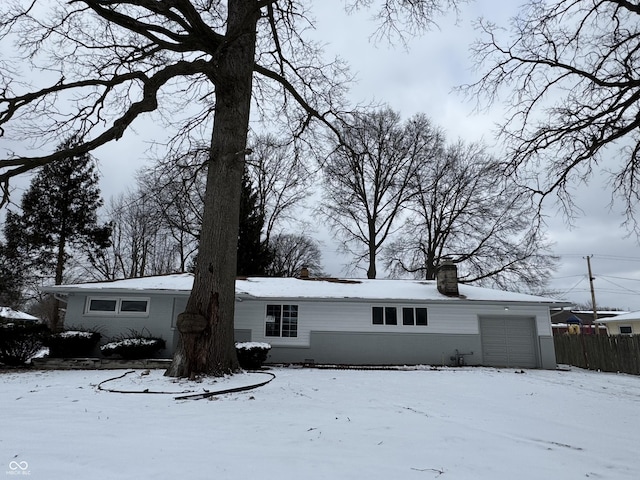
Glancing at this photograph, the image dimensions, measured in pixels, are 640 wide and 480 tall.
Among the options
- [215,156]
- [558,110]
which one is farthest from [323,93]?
[558,110]

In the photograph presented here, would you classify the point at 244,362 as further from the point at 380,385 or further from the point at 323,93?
the point at 323,93

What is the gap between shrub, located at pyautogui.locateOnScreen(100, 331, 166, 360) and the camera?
1287cm

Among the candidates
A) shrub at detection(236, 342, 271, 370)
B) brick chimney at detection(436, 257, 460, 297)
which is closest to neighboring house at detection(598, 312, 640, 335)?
brick chimney at detection(436, 257, 460, 297)

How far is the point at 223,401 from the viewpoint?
6.07 metres

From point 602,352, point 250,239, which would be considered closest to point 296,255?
point 250,239

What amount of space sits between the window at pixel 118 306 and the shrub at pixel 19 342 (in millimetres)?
2115

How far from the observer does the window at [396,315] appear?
1576cm

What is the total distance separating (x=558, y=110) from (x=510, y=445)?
7131 millimetres

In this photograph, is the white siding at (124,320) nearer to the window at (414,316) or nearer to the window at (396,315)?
the window at (396,315)

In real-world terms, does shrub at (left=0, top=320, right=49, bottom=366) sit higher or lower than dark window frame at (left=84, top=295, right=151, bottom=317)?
lower

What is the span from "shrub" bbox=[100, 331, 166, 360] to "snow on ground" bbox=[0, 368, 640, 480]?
5581mm

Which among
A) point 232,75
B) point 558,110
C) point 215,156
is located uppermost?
point 232,75

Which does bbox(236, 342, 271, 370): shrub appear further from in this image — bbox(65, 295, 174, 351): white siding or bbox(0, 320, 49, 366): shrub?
bbox(0, 320, 49, 366): shrub

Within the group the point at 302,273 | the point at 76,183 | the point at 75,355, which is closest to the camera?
the point at 75,355
